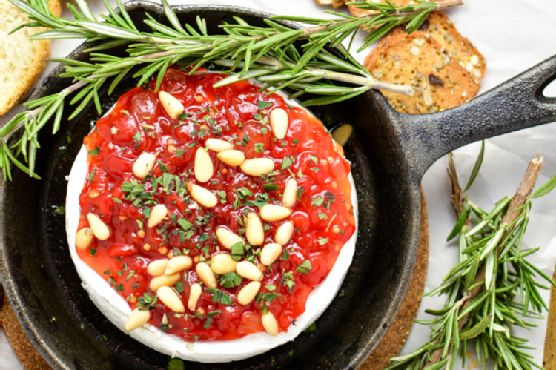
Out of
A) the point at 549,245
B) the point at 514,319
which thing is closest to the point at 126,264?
the point at 514,319

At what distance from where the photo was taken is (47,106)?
7.19 ft

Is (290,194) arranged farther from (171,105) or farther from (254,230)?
(171,105)

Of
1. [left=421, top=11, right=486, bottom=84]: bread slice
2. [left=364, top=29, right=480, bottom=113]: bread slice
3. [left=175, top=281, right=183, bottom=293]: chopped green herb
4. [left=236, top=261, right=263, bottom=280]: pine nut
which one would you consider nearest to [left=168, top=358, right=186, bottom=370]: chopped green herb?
[left=175, top=281, right=183, bottom=293]: chopped green herb

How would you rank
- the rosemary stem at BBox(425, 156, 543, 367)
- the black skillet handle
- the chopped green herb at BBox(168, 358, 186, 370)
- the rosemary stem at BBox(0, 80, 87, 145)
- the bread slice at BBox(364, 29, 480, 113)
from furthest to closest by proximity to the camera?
the bread slice at BBox(364, 29, 480, 113) → the chopped green herb at BBox(168, 358, 186, 370) → the rosemary stem at BBox(425, 156, 543, 367) → the black skillet handle → the rosemary stem at BBox(0, 80, 87, 145)

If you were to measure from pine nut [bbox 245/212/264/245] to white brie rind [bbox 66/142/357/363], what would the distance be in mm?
289

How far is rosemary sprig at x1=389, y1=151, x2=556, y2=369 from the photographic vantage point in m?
2.37

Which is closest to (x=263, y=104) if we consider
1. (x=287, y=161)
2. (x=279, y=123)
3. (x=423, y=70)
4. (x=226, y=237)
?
(x=279, y=123)

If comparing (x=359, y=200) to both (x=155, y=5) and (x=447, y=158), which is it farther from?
(x=155, y=5)

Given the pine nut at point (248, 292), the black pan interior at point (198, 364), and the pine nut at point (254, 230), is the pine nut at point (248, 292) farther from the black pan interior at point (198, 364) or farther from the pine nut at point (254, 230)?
the black pan interior at point (198, 364)

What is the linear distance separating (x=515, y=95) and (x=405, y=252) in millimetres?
589

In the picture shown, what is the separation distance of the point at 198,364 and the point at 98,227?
0.70 meters

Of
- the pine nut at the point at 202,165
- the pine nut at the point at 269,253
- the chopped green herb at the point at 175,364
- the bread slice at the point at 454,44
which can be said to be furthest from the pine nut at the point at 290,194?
the bread slice at the point at 454,44

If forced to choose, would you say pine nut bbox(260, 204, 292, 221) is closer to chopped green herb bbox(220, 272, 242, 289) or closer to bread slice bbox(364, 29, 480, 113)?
chopped green herb bbox(220, 272, 242, 289)

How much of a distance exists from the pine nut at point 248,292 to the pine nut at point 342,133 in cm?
76
